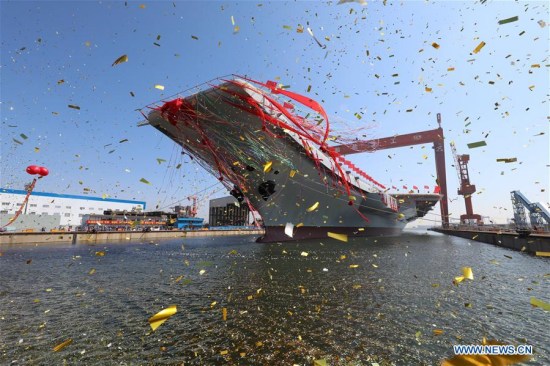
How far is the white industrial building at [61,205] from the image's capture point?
54.7 meters

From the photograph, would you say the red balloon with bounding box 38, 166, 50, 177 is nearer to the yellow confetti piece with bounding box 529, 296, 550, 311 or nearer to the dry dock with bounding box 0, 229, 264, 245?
the dry dock with bounding box 0, 229, 264, 245

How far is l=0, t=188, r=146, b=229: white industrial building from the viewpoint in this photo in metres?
54.7

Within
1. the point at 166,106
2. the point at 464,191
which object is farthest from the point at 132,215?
the point at 464,191

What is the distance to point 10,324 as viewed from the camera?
5.36m

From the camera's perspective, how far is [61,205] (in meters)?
62.9

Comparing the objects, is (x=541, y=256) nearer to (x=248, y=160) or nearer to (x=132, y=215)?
(x=248, y=160)

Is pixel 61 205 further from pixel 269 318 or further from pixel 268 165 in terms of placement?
pixel 269 318

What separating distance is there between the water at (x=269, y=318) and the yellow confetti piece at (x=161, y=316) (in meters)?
0.13

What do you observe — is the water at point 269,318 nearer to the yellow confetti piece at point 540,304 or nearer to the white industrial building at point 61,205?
the yellow confetti piece at point 540,304

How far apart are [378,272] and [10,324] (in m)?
11.4

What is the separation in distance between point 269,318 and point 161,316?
8.29 feet

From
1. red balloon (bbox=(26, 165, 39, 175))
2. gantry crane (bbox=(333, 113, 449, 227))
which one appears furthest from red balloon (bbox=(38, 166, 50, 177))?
gantry crane (bbox=(333, 113, 449, 227))

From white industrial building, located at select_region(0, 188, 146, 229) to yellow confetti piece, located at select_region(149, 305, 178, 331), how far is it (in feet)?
174

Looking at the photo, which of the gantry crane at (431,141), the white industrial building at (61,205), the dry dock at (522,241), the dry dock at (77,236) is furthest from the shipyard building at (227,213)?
the dry dock at (522,241)
